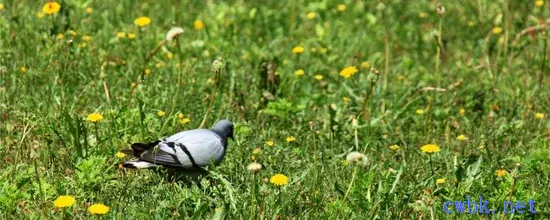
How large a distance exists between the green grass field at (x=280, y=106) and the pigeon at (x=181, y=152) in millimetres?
114

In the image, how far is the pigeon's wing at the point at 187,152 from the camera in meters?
4.54

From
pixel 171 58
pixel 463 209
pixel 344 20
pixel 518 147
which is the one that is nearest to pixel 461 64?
pixel 344 20

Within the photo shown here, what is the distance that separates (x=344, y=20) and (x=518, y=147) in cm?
258

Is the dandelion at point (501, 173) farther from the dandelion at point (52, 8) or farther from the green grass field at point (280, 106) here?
the dandelion at point (52, 8)

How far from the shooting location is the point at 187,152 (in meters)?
4.56

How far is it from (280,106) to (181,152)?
3.70ft

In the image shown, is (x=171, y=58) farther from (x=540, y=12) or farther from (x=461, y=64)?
(x=540, y=12)

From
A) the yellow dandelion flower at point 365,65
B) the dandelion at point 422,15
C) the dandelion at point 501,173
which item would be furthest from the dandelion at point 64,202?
the dandelion at point 422,15

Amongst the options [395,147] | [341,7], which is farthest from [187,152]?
[341,7]

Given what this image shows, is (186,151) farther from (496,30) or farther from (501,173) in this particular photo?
(496,30)

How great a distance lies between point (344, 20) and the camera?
780 centimetres

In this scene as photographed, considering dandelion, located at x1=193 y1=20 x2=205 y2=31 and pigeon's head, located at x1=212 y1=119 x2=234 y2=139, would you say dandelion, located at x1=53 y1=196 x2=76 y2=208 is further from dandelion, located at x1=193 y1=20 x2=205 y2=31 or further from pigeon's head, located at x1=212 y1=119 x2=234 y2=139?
dandelion, located at x1=193 y1=20 x2=205 y2=31

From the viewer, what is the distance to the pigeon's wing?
4535 mm

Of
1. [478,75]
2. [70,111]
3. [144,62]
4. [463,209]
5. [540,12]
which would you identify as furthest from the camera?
[540,12]
